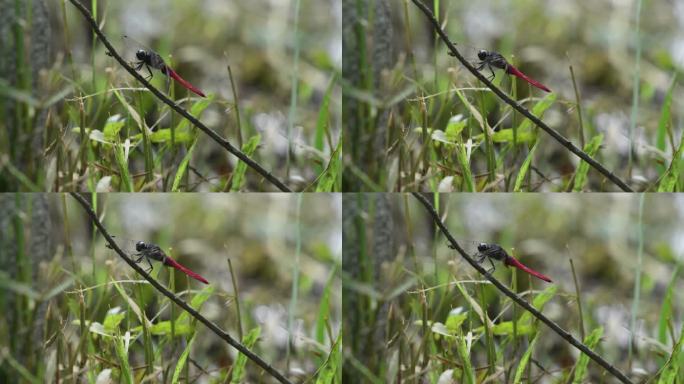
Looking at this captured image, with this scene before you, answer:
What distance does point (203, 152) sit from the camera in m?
2.88

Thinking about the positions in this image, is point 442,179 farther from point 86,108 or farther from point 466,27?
point 86,108

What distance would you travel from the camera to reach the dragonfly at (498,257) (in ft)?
9.37

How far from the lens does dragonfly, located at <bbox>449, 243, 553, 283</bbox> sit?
2.86 metres

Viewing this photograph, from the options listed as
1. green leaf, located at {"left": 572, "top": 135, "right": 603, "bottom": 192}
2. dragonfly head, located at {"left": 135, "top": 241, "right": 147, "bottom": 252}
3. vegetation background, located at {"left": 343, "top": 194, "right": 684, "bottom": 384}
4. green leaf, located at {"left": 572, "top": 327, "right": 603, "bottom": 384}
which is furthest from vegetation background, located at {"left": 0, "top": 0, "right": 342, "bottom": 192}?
green leaf, located at {"left": 572, "top": 327, "right": 603, "bottom": 384}

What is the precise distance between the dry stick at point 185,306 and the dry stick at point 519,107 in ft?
2.93

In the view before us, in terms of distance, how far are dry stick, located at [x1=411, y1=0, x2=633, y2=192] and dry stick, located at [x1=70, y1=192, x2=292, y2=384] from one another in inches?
35.2

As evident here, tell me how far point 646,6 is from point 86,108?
4.69 ft

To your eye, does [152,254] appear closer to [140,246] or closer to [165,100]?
[140,246]

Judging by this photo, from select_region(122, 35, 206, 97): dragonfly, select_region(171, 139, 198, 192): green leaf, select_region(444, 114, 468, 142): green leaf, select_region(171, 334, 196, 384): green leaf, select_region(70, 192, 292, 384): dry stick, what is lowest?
select_region(171, 334, 196, 384): green leaf

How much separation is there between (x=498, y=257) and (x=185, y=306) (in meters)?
0.79

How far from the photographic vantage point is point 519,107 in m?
2.87

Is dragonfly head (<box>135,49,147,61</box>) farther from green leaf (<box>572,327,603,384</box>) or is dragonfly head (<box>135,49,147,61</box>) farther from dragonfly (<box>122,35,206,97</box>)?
green leaf (<box>572,327,603,384</box>)

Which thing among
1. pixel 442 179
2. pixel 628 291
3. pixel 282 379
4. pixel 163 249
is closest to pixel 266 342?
pixel 282 379

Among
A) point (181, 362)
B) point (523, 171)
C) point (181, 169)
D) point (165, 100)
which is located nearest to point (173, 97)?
point (165, 100)
